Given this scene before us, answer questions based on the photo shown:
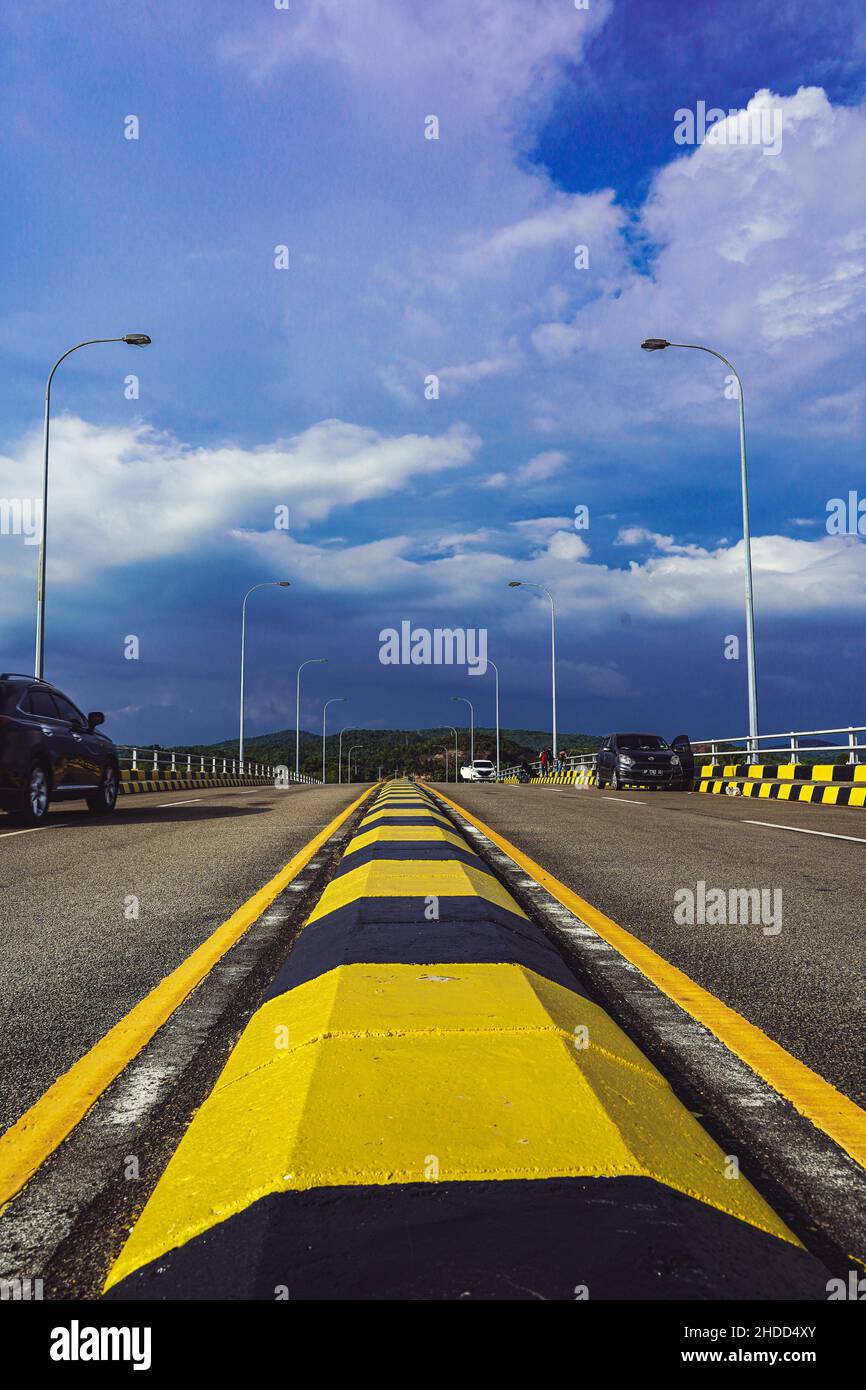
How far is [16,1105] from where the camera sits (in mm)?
2654

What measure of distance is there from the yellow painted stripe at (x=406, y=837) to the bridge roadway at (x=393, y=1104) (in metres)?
2.09

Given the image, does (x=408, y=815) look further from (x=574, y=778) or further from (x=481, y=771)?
(x=481, y=771)

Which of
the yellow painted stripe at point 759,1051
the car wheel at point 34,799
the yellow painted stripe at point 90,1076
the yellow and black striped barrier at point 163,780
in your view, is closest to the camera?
the yellow painted stripe at point 90,1076

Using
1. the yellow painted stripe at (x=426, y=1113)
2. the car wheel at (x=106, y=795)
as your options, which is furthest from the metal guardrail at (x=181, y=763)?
the yellow painted stripe at (x=426, y=1113)

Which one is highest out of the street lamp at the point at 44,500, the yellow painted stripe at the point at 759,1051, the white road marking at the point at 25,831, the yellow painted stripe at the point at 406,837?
the street lamp at the point at 44,500

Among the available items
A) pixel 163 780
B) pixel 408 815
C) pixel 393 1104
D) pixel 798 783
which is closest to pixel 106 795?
pixel 408 815

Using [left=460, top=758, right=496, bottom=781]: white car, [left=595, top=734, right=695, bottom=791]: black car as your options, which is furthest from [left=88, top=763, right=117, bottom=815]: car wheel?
[left=460, top=758, right=496, bottom=781]: white car

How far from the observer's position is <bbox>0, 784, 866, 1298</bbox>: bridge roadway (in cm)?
171

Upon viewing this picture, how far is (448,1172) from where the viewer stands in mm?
1991

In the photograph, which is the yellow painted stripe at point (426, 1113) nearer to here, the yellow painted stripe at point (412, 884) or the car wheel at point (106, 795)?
the yellow painted stripe at point (412, 884)

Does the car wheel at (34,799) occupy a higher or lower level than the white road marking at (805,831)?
higher

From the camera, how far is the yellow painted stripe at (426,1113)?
78.2 inches

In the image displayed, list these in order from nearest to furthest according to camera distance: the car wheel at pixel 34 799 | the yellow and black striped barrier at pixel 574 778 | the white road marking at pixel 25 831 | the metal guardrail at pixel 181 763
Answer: the white road marking at pixel 25 831 < the car wheel at pixel 34 799 < the metal guardrail at pixel 181 763 < the yellow and black striped barrier at pixel 574 778
